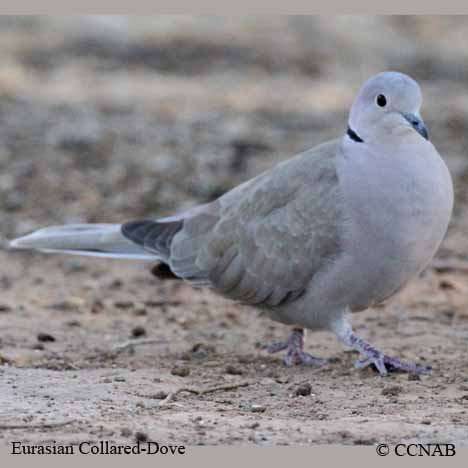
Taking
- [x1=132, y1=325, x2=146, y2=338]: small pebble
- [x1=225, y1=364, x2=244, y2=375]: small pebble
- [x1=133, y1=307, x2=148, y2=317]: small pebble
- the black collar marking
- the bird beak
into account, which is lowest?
[x1=225, y1=364, x2=244, y2=375]: small pebble

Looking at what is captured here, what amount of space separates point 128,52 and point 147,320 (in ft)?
17.3

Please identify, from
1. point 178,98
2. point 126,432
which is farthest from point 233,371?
point 178,98

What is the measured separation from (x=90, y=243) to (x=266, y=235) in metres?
1.15

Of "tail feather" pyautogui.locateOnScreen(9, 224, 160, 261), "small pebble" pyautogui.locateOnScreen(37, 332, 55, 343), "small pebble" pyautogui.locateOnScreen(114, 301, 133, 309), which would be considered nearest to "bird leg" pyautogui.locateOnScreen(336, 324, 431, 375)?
"tail feather" pyautogui.locateOnScreen(9, 224, 160, 261)

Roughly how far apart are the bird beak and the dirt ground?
→ 1.12m

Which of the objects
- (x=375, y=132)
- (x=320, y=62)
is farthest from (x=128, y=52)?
(x=375, y=132)

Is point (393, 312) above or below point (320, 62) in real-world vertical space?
below

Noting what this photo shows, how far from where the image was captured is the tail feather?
6.70 metres

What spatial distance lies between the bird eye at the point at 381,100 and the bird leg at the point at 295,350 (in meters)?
1.32

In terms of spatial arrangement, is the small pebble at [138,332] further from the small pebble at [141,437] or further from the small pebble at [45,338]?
the small pebble at [141,437]

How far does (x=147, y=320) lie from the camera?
6910mm

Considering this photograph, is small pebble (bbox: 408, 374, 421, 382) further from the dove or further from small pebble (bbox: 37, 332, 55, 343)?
small pebble (bbox: 37, 332, 55, 343)

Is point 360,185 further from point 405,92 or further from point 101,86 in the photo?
point 101,86

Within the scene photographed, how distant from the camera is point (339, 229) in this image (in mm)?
5672
